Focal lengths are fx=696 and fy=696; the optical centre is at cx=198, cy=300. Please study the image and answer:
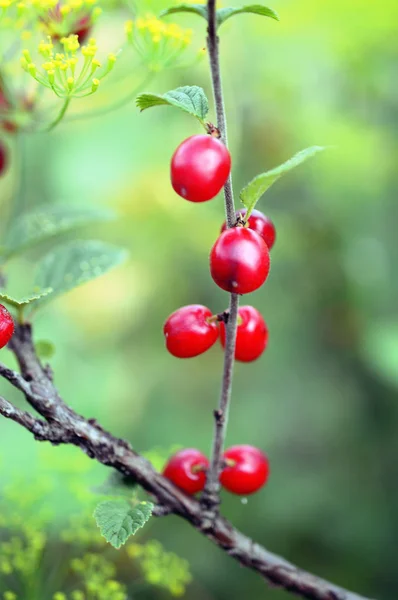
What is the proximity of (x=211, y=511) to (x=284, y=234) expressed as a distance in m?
1.05

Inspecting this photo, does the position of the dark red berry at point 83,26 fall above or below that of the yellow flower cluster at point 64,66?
above

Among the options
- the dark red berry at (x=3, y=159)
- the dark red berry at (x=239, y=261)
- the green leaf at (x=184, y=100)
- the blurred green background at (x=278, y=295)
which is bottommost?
the blurred green background at (x=278, y=295)

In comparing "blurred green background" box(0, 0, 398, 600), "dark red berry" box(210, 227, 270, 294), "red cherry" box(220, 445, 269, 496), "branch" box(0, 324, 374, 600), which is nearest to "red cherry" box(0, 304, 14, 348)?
"branch" box(0, 324, 374, 600)

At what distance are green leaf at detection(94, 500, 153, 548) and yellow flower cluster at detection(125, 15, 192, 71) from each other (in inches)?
15.1

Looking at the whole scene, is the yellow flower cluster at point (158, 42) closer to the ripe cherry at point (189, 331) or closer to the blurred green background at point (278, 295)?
the ripe cherry at point (189, 331)

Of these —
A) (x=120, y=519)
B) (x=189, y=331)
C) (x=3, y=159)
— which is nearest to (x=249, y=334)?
(x=189, y=331)

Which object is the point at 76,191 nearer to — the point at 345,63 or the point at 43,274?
the point at 345,63

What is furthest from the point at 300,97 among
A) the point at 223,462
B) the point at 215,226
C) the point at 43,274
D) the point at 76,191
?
the point at 223,462

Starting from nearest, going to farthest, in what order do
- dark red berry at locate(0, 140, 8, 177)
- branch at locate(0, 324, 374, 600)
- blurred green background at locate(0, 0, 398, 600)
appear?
branch at locate(0, 324, 374, 600), dark red berry at locate(0, 140, 8, 177), blurred green background at locate(0, 0, 398, 600)

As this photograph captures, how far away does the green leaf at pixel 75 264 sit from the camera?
645mm

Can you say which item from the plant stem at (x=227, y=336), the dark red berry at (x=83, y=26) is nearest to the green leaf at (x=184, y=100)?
the plant stem at (x=227, y=336)

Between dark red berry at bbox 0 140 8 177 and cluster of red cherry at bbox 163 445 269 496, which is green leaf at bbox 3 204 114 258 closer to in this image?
dark red berry at bbox 0 140 8 177

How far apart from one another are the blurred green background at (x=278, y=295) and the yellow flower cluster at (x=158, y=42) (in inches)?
24.1

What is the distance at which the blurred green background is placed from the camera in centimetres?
141
